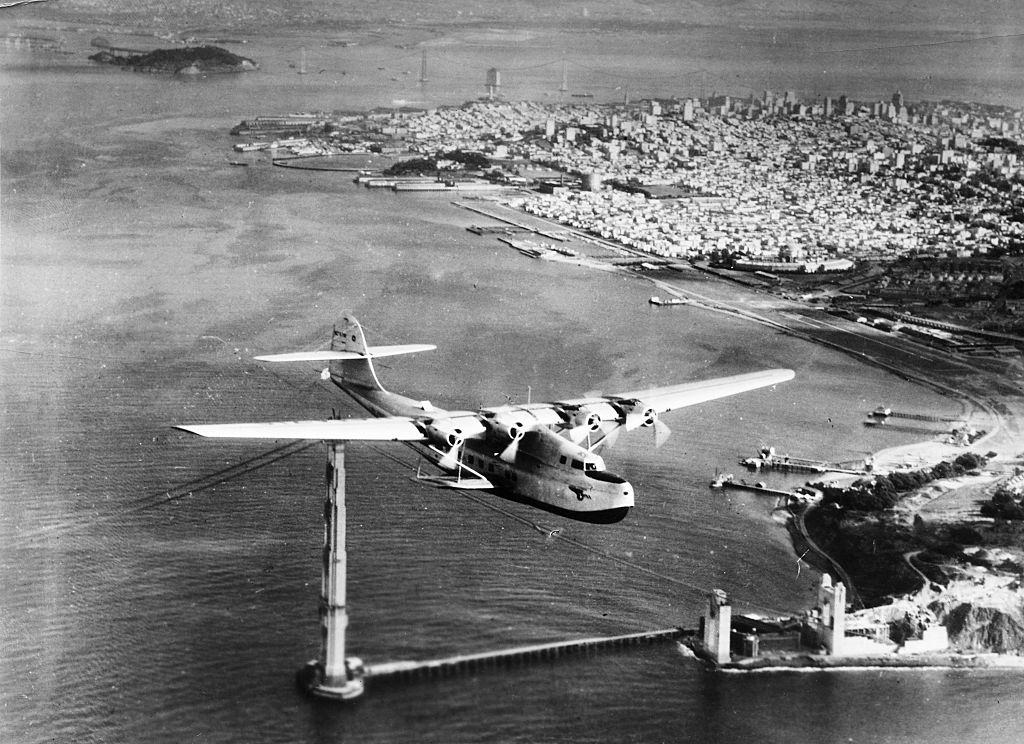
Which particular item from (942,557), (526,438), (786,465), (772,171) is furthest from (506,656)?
(772,171)

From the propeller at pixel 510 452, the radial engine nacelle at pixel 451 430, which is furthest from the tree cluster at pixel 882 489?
the radial engine nacelle at pixel 451 430

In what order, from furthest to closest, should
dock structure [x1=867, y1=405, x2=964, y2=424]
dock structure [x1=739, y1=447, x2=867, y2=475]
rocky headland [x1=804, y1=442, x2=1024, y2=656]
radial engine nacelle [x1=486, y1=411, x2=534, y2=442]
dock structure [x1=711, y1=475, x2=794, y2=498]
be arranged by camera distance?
1. dock structure [x1=867, y1=405, x2=964, y2=424]
2. dock structure [x1=739, y1=447, x2=867, y2=475]
3. dock structure [x1=711, y1=475, x2=794, y2=498]
4. rocky headland [x1=804, y1=442, x2=1024, y2=656]
5. radial engine nacelle [x1=486, y1=411, x2=534, y2=442]

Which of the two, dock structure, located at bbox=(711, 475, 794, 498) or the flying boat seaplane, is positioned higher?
the flying boat seaplane

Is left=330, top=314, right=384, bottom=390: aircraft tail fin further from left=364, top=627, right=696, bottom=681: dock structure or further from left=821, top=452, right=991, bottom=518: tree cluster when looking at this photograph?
left=821, top=452, right=991, bottom=518: tree cluster

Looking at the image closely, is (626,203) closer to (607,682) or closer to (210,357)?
(210,357)

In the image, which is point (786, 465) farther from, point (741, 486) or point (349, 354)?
point (349, 354)

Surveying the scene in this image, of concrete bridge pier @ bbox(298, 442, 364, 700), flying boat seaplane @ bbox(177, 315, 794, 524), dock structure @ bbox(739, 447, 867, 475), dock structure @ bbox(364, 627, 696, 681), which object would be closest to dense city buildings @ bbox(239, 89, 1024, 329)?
dock structure @ bbox(739, 447, 867, 475)
